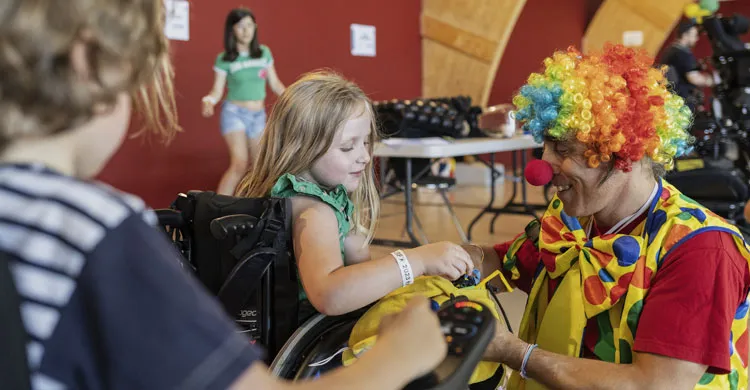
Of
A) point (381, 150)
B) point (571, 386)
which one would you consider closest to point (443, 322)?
point (571, 386)

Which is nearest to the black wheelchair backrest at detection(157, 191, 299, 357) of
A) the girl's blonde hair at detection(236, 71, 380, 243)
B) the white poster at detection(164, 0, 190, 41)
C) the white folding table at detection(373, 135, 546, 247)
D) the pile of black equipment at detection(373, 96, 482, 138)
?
the girl's blonde hair at detection(236, 71, 380, 243)

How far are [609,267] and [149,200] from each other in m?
4.51

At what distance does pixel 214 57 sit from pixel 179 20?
0.41 m

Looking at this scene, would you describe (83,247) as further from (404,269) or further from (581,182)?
(581,182)

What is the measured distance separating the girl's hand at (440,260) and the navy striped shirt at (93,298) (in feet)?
2.58

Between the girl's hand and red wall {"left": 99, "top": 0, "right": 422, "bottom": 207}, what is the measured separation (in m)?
3.67

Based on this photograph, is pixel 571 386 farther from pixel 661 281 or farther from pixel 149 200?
pixel 149 200

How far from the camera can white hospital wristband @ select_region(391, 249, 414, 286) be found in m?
1.28

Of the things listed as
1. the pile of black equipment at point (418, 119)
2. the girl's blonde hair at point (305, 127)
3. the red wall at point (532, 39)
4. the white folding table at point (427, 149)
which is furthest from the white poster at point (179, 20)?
the red wall at point (532, 39)

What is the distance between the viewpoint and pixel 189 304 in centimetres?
55

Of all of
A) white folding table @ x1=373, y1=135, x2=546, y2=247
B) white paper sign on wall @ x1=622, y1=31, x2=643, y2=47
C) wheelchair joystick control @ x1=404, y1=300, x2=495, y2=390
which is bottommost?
white folding table @ x1=373, y1=135, x2=546, y2=247

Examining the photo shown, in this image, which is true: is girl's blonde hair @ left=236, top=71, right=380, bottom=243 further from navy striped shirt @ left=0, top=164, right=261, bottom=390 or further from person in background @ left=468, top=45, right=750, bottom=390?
navy striped shirt @ left=0, top=164, right=261, bottom=390

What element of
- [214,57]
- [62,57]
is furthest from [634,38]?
[62,57]

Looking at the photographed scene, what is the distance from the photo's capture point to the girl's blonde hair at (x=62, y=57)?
0.52 metres
